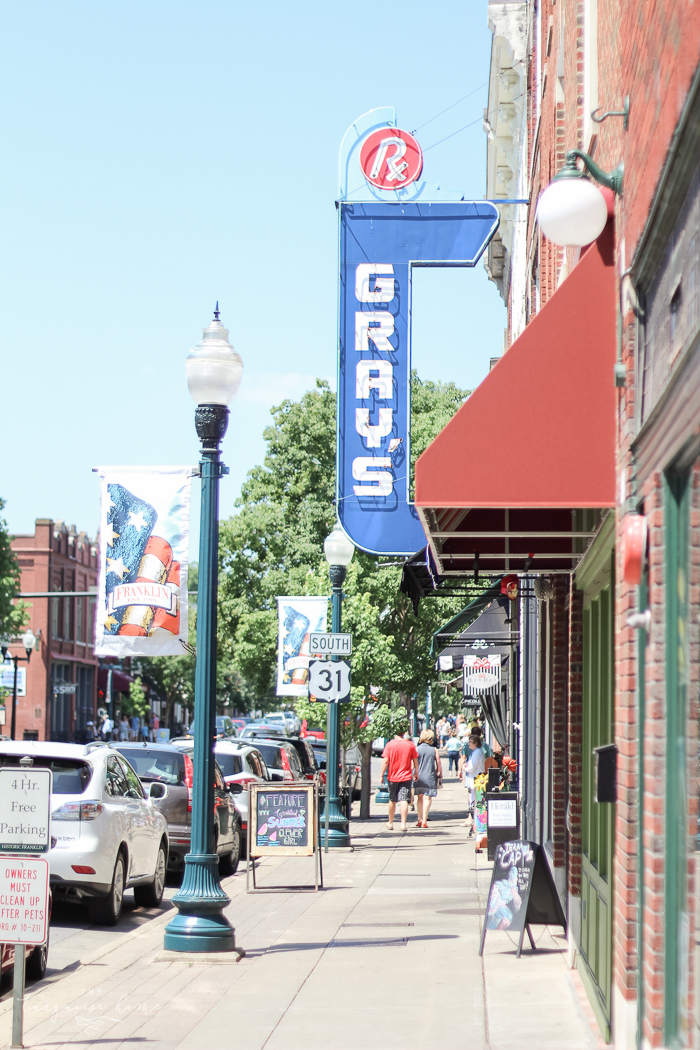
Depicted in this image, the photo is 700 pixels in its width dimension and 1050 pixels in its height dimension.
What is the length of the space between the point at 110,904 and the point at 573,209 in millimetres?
8733

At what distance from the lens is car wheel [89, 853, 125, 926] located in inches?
504

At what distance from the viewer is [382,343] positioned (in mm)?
14586

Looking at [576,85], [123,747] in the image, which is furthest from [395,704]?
[576,85]

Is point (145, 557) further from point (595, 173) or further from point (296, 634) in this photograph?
point (296, 634)

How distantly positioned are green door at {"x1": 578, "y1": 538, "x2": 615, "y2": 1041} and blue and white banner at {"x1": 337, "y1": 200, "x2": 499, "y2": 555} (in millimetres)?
4606

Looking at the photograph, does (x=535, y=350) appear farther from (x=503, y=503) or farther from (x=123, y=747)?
(x=123, y=747)

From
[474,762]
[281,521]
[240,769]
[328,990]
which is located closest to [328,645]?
[240,769]

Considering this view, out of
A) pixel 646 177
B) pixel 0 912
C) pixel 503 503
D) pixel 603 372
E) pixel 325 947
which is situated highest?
pixel 646 177

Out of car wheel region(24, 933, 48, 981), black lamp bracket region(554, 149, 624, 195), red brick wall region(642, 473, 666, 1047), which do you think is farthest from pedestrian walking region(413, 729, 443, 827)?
red brick wall region(642, 473, 666, 1047)

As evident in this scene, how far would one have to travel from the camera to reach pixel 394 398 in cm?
1448

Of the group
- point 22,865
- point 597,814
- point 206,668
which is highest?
→ point 206,668

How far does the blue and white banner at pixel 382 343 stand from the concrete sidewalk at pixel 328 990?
150 inches

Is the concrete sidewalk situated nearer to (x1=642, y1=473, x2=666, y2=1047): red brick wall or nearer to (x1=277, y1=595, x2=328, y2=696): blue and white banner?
(x1=642, y1=473, x2=666, y2=1047): red brick wall

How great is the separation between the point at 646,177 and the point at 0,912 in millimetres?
5082
